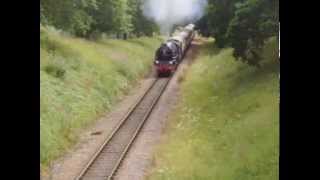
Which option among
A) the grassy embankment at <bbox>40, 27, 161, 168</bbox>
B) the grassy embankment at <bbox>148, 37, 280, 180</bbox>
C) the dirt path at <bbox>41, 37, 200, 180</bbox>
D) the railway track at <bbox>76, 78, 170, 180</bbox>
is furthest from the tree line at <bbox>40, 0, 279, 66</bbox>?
the railway track at <bbox>76, 78, 170, 180</bbox>

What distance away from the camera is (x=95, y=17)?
52250 mm

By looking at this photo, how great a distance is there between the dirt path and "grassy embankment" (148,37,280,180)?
0.59m

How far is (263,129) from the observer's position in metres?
21.1

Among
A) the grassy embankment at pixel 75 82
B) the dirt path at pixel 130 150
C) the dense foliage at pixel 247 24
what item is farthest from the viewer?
the dense foliage at pixel 247 24

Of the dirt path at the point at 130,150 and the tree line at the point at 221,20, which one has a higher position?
the tree line at the point at 221,20

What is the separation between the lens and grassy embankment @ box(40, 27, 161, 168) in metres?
24.3

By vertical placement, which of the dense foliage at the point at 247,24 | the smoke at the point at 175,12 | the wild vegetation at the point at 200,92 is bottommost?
the wild vegetation at the point at 200,92

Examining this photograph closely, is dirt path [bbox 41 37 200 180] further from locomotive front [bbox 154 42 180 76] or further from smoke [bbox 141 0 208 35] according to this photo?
smoke [bbox 141 0 208 35]

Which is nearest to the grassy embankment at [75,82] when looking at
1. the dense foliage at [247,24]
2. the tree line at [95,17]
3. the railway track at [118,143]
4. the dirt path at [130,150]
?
the dirt path at [130,150]

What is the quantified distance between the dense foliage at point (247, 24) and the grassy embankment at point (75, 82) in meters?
8.22

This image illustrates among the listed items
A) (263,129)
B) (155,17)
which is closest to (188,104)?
(263,129)

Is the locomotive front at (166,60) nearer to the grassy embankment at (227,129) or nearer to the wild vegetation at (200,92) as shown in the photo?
the wild vegetation at (200,92)

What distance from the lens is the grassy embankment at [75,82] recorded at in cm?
2430
